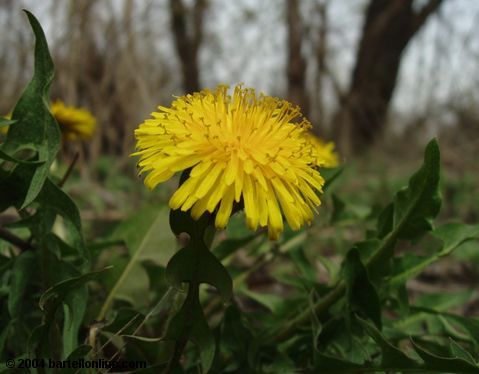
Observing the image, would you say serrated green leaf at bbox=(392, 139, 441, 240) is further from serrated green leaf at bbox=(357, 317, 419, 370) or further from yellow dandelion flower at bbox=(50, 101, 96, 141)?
yellow dandelion flower at bbox=(50, 101, 96, 141)

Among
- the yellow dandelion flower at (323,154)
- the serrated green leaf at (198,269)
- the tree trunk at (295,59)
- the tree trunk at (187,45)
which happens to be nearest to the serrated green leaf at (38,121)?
the serrated green leaf at (198,269)

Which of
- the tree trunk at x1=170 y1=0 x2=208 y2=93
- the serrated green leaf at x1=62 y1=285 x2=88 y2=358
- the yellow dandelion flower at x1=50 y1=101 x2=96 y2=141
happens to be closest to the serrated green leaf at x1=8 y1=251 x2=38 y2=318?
the serrated green leaf at x1=62 y1=285 x2=88 y2=358

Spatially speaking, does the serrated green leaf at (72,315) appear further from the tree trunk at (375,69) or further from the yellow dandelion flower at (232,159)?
the tree trunk at (375,69)

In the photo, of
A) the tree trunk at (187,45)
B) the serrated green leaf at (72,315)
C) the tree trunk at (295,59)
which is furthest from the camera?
the tree trunk at (187,45)

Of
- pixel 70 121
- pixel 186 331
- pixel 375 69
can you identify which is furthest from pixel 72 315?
pixel 375 69

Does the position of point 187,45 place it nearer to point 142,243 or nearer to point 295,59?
point 295,59

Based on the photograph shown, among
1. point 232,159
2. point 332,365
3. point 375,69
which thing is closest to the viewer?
point 232,159

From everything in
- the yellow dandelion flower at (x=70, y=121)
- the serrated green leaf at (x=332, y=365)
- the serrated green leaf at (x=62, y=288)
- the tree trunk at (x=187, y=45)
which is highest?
the tree trunk at (x=187, y=45)
